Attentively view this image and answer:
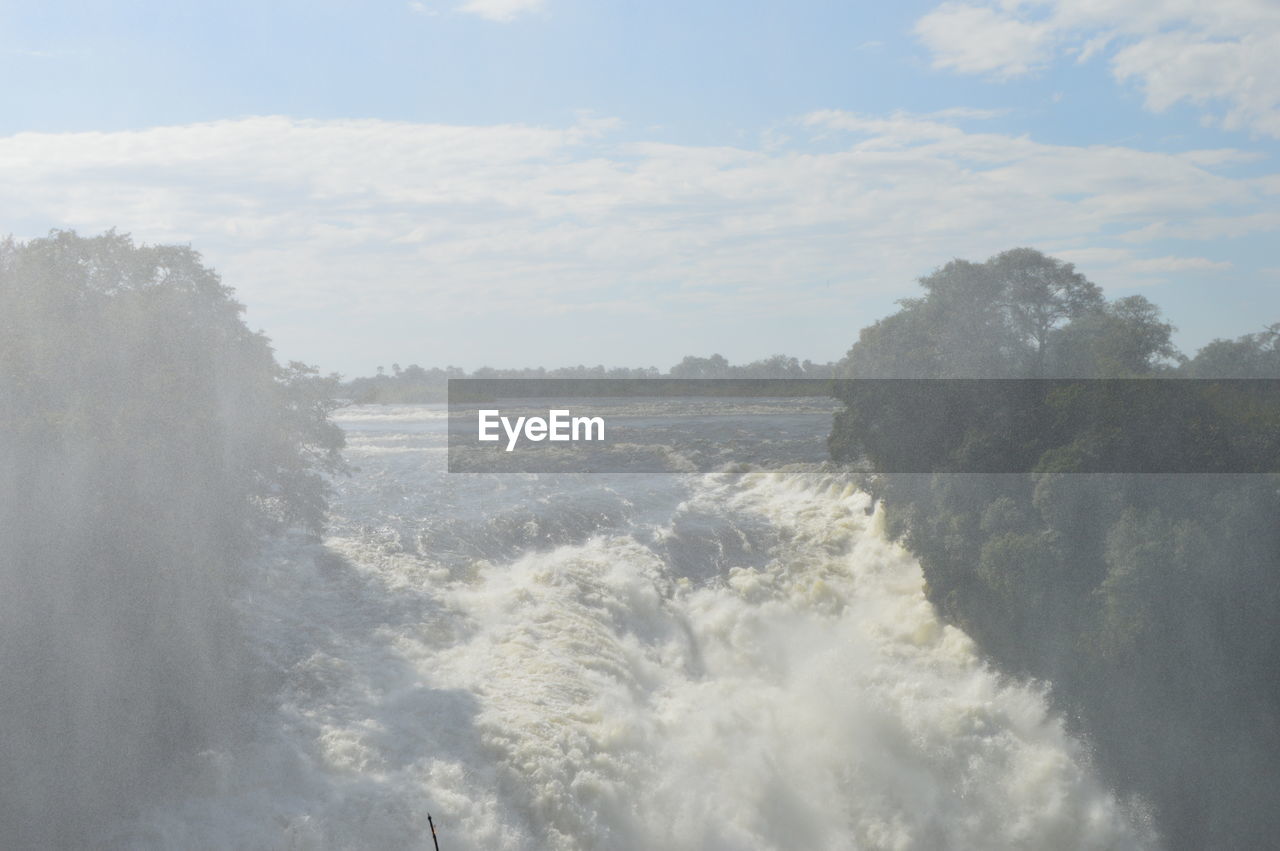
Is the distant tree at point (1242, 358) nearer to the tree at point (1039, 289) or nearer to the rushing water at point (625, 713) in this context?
the tree at point (1039, 289)

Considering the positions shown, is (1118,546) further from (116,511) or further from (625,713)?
(116,511)

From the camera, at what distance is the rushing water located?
41.2 feet

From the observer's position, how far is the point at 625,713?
15.3 metres

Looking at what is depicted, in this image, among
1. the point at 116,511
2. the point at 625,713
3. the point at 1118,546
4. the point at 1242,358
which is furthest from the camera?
the point at 1242,358

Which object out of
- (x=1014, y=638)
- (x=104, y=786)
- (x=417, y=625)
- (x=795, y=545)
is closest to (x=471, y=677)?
(x=417, y=625)

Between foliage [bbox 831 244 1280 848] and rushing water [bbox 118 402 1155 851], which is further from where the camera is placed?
foliage [bbox 831 244 1280 848]

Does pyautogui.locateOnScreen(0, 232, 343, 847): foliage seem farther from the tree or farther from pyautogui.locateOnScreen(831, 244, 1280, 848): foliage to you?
the tree

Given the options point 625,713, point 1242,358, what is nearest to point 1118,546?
point 625,713

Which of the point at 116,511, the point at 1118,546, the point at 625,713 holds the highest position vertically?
the point at 116,511

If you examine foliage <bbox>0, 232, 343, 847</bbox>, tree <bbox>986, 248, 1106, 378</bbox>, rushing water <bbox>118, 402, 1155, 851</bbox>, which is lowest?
rushing water <bbox>118, 402, 1155, 851</bbox>

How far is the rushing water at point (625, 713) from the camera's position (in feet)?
41.2

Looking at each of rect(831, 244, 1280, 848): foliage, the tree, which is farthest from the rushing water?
the tree

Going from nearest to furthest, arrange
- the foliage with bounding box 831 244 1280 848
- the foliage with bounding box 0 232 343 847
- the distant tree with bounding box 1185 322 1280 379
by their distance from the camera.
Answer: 1. the foliage with bounding box 0 232 343 847
2. the foliage with bounding box 831 244 1280 848
3. the distant tree with bounding box 1185 322 1280 379

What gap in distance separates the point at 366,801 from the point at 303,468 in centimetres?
823
